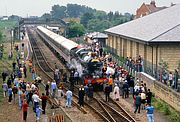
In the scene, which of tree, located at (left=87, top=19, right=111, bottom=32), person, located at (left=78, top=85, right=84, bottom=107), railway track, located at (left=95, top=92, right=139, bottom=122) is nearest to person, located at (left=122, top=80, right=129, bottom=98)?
railway track, located at (left=95, top=92, right=139, bottom=122)

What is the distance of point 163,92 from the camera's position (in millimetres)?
25453

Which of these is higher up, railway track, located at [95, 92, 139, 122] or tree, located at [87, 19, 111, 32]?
tree, located at [87, 19, 111, 32]

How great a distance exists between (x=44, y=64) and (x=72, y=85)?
1544 centimetres

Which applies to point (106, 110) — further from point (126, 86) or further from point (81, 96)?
point (126, 86)

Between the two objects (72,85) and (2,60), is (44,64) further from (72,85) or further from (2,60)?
(72,85)

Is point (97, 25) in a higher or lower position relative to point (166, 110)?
higher

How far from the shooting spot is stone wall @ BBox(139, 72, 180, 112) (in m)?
23.3

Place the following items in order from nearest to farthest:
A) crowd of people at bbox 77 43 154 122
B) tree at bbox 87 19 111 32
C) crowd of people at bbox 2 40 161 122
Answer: crowd of people at bbox 2 40 161 122 → crowd of people at bbox 77 43 154 122 → tree at bbox 87 19 111 32

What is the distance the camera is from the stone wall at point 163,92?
23.3m

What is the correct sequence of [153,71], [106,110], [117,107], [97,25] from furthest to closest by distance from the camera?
[97,25]
[153,71]
[117,107]
[106,110]

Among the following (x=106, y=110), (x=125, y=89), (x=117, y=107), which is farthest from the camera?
(x=125, y=89)

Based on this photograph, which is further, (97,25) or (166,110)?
(97,25)

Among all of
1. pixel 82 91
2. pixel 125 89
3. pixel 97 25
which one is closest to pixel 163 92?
pixel 125 89

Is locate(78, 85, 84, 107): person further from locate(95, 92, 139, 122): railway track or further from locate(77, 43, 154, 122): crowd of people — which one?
locate(77, 43, 154, 122): crowd of people
